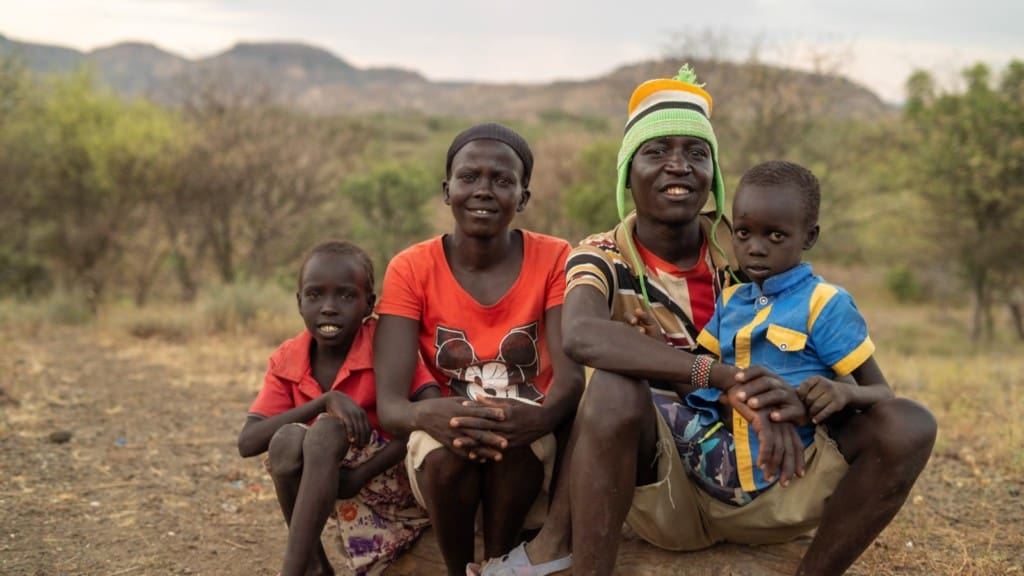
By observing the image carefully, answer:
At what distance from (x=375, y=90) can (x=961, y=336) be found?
89.5m

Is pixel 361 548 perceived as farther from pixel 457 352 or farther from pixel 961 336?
pixel 961 336

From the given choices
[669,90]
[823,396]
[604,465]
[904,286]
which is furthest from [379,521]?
[904,286]

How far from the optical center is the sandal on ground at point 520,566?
2791 millimetres

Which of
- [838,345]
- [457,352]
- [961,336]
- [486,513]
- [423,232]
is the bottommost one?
[961,336]

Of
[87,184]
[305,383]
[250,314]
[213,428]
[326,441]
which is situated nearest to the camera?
[326,441]

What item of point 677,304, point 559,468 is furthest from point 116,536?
point 677,304

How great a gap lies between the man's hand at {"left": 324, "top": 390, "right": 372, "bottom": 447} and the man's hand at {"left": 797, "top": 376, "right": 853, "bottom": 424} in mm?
1404

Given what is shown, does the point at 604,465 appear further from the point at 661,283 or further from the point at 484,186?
the point at 484,186

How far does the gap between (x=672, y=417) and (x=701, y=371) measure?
30cm

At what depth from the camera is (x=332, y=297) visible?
10.7ft

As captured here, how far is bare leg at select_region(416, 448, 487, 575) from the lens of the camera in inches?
111

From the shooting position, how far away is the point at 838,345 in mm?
2566

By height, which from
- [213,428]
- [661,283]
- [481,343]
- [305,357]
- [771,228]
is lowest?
[213,428]

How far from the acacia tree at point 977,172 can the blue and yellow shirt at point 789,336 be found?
14.4 meters
